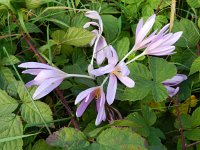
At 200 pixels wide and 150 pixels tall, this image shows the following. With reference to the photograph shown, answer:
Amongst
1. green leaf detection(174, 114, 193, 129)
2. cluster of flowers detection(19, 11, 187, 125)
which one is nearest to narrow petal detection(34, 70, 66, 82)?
cluster of flowers detection(19, 11, 187, 125)

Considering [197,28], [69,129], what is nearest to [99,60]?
[69,129]

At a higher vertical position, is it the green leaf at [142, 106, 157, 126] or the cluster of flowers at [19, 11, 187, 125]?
the cluster of flowers at [19, 11, 187, 125]

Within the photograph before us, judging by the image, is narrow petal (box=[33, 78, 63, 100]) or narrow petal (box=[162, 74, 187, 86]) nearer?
narrow petal (box=[33, 78, 63, 100])

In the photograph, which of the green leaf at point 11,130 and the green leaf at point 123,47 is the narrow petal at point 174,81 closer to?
the green leaf at point 123,47

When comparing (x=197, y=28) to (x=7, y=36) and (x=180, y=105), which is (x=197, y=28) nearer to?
(x=180, y=105)

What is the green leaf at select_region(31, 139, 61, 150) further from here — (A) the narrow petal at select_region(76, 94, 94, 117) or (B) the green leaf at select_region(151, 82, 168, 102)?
(B) the green leaf at select_region(151, 82, 168, 102)

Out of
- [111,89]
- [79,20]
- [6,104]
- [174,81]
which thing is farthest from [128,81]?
[79,20]
